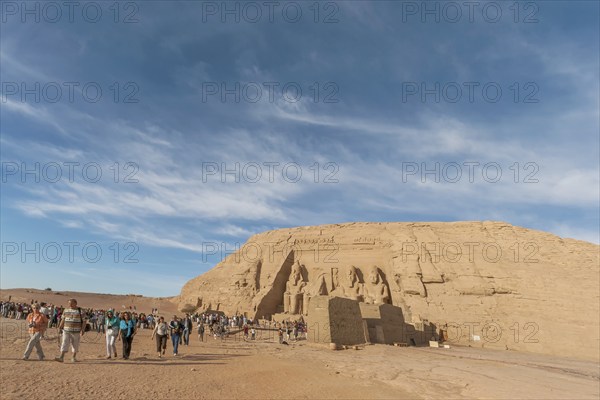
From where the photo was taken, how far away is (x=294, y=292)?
37906 mm

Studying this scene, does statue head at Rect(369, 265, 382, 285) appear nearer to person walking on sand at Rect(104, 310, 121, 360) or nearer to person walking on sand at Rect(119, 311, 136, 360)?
person walking on sand at Rect(119, 311, 136, 360)

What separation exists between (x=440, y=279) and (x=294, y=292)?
14.2 metres

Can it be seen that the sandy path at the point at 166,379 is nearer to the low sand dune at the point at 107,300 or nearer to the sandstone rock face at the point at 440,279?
the sandstone rock face at the point at 440,279

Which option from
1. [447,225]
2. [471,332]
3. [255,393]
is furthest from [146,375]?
[447,225]

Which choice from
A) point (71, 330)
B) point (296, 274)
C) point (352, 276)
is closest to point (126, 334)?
point (71, 330)

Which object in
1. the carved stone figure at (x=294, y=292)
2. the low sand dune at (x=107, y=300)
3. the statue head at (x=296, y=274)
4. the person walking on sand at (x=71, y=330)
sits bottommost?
the low sand dune at (x=107, y=300)

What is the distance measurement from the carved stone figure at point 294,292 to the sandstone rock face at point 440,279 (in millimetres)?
103

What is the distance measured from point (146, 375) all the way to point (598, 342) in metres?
29.2

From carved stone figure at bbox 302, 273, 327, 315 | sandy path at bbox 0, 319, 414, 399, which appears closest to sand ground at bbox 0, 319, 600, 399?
sandy path at bbox 0, 319, 414, 399

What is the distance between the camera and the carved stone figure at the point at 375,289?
111ft

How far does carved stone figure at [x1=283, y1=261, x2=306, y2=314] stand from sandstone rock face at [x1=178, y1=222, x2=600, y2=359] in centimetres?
10

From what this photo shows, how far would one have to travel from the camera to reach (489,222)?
36438 millimetres

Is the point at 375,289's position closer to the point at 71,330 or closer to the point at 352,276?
the point at 352,276

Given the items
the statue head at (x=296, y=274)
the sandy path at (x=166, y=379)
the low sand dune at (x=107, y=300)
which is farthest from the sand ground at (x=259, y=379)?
the low sand dune at (x=107, y=300)
